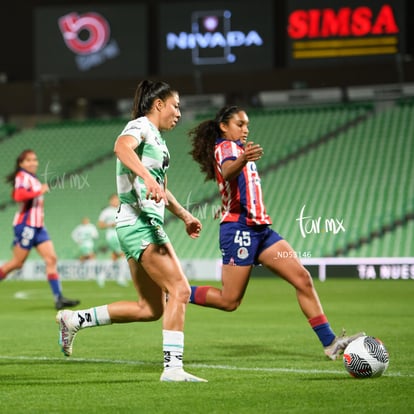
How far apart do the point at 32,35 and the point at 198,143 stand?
1140 inches

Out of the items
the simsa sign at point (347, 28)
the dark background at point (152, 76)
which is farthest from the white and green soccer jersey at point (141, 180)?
the dark background at point (152, 76)

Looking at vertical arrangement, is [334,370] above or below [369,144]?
above

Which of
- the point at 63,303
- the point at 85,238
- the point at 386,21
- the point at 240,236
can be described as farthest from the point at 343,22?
the point at 240,236

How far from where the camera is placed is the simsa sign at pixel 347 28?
1178 inches

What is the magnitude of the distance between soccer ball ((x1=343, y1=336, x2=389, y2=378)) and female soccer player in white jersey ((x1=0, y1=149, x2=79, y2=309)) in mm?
7563

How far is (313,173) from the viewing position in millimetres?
25734

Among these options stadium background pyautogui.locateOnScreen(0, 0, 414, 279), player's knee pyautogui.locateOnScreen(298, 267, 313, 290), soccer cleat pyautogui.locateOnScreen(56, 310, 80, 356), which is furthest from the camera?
stadium background pyautogui.locateOnScreen(0, 0, 414, 279)

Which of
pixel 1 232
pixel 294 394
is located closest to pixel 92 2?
pixel 1 232

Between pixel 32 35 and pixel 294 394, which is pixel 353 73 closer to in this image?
pixel 32 35

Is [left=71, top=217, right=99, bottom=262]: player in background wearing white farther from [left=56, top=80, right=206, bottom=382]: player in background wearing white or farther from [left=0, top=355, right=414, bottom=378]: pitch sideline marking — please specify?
[left=56, top=80, right=206, bottom=382]: player in background wearing white

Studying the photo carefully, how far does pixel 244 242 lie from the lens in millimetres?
8680

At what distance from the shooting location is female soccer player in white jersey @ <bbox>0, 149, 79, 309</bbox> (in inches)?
559

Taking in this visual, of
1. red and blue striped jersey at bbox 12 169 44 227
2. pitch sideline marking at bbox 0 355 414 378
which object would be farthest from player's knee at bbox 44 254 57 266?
pitch sideline marking at bbox 0 355 414 378

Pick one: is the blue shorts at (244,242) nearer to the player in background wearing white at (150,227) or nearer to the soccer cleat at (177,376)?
the player in background wearing white at (150,227)
